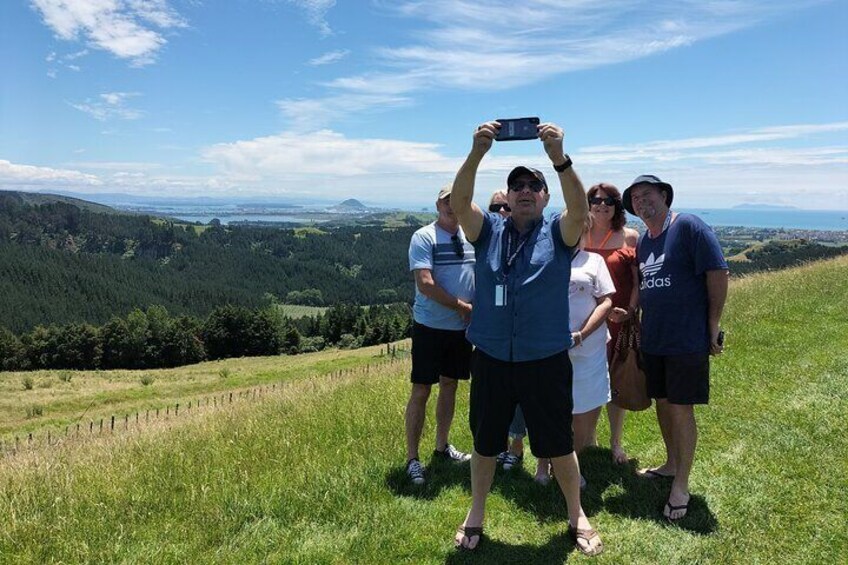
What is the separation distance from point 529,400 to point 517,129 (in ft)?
4.96

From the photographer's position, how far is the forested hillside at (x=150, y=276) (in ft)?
390

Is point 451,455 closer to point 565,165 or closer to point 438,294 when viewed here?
point 438,294

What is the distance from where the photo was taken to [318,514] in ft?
11.9

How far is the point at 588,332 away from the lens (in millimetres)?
3744

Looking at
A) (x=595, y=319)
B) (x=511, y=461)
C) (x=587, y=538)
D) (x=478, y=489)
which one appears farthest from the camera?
(x=511, y=461)

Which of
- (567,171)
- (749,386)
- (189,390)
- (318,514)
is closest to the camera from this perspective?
(567,171)

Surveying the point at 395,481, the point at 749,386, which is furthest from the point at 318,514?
the point at 749,386

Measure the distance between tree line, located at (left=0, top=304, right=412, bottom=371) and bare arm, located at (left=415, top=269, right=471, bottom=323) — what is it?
65990mm

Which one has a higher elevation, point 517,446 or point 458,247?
point 458,247

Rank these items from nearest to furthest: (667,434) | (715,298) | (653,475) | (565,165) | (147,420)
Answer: (565,165) < (715,298) < (667,434) < (653,475) < (147,420)

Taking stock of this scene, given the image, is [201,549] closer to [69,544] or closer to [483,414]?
[69,544]

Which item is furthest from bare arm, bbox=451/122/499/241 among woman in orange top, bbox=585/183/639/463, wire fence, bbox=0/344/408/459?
wire fence, bbox=0/344/408/459

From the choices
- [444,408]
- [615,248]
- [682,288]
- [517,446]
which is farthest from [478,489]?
[615,248]

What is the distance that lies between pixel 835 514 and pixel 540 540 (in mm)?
1838
